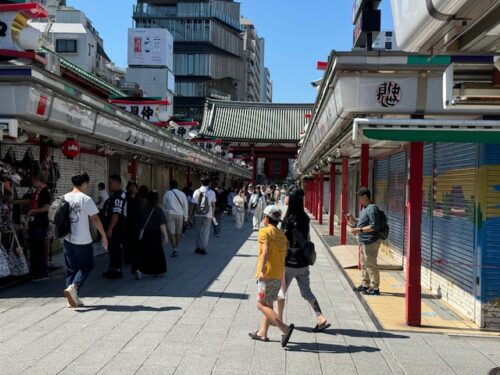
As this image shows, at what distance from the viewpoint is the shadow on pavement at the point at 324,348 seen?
18.7ft

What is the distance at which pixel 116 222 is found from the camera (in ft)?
30.7

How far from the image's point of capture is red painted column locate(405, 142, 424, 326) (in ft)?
22.1

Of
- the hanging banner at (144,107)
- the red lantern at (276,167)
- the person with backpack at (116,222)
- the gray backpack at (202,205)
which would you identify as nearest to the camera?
the person with backpack at (116,222)

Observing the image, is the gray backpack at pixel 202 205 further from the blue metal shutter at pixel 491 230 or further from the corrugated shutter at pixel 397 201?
the blue metal shutter at pixel 491 230

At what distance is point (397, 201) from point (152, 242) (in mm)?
5827

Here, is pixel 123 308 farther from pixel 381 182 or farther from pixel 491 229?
pixel 381 182

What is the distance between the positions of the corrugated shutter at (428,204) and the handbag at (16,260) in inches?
263

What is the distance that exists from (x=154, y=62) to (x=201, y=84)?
548 inches

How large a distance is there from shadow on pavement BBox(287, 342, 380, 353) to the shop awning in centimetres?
237

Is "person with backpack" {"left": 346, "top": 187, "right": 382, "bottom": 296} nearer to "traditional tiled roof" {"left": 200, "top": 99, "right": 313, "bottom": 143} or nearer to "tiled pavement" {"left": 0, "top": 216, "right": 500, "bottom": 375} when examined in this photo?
"tiled pavement" {"left": 0, "top": 216, "right": 500, "bottom": 375}

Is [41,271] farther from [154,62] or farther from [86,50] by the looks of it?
[154,62]

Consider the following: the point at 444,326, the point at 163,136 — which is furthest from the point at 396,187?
the point at 163,136

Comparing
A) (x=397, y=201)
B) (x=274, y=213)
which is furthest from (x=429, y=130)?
(x=397, y=201)

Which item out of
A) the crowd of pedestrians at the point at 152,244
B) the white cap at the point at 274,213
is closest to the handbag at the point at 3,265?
the crowd of pedestrians at the point at 152,244
